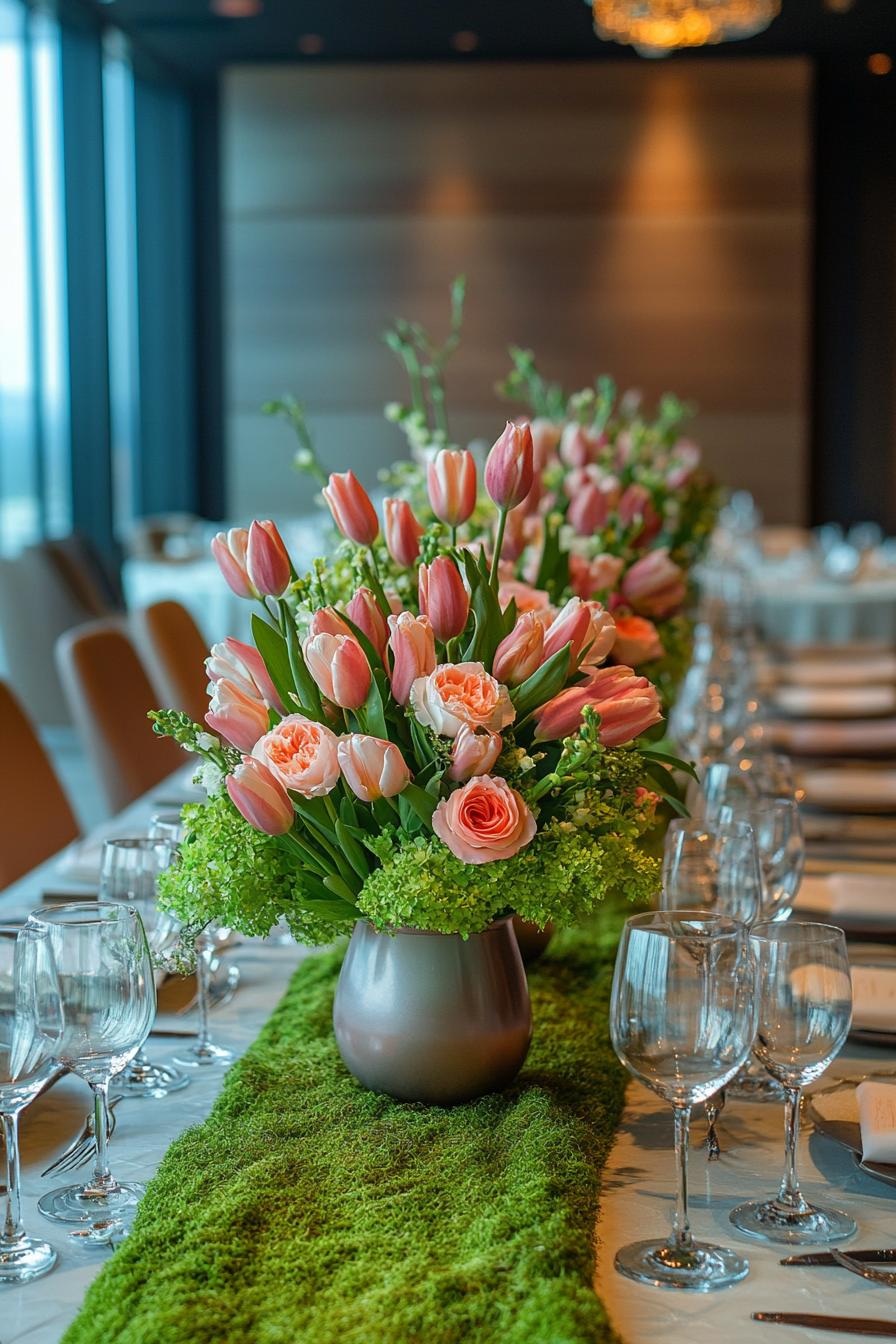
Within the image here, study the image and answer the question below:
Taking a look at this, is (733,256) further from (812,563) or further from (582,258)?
(812,563)

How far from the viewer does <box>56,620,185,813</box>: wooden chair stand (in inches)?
112

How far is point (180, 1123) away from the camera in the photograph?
4.24 feet

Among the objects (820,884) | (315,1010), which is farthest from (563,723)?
(820,884)

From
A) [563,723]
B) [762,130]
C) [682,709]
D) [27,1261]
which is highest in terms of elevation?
[762,130]

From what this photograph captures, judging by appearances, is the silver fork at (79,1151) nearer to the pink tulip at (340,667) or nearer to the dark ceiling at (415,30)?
the pink tulip at (340,667)

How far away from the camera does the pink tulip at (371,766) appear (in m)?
1.15

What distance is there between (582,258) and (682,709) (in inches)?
284

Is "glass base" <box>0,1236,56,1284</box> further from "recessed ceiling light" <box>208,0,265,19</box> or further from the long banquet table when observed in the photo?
"recessed ceiling light" <box>208,0,265,19</box>

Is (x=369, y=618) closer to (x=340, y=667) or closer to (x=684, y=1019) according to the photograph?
(x=340, y=667)

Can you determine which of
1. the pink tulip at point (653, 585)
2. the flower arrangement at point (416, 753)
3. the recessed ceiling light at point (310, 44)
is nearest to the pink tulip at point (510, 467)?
the flower arrangement at point (416, 753)

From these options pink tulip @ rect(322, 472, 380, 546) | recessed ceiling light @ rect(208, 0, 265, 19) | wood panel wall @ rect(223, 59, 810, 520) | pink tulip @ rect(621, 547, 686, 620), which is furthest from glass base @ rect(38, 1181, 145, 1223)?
wood panel wall @ rect(223, 59, 810, 520)

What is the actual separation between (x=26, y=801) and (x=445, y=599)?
1.49 meters

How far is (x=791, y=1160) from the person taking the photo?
113 centimetres

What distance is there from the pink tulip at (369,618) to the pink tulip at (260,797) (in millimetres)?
141
